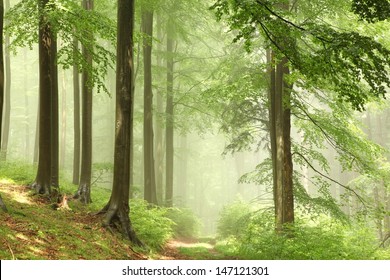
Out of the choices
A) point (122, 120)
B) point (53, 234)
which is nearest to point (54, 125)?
point (122, 120)

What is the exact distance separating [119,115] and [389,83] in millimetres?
6074

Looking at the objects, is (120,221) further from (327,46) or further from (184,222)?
(184,222)

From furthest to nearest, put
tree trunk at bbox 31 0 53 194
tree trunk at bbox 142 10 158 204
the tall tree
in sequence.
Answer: tree trunk at bbox 142 10 158 204
tree trunk at bbox 31 0 53 194
the tall tree

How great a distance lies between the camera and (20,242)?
6.72 meters

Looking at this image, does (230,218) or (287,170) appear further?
(230,218)

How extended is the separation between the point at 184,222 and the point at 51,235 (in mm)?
12946

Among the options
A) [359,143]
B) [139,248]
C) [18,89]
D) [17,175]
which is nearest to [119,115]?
[139,248]

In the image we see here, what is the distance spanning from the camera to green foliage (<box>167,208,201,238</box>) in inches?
762

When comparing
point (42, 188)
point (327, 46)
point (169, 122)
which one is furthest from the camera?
point (169, 122)

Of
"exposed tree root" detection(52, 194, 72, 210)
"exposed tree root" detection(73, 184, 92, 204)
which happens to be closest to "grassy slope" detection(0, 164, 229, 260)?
"exposed tree root" detection(52, 194, 72, 210)

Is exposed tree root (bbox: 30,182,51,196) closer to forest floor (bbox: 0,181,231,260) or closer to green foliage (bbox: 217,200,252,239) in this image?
forest floor (bbox: 0,181,231,260)

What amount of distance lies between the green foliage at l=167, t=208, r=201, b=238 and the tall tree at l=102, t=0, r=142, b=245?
9.37 metres

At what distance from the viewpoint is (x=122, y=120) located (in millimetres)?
9531
